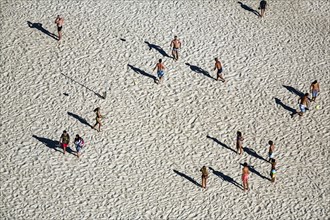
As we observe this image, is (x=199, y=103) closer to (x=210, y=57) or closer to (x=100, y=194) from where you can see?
(x=210, y=57)

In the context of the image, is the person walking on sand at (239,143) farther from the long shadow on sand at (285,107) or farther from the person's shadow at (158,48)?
the person's shadow at (158,48)

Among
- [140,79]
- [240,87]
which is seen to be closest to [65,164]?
[140,79]

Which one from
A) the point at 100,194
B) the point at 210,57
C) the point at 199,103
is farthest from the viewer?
the point at 210,57

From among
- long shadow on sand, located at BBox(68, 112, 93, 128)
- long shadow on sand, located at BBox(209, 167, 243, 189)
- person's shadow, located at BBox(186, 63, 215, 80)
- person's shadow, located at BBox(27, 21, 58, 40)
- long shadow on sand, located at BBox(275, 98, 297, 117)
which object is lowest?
long shadow on sand, located at BBox(209, 167, 243, 189)

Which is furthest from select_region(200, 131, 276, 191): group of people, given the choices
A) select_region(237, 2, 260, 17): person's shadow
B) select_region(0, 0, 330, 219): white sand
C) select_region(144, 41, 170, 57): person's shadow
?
select_region(237, 2, 260, 17): person's shadow

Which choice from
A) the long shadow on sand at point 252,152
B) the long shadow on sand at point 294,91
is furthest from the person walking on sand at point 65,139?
the long shadow on sand at point 294,91

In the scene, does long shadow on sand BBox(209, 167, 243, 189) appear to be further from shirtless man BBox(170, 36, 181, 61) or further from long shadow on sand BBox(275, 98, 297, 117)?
shirtless man BBox(170, 36, 181, 61)

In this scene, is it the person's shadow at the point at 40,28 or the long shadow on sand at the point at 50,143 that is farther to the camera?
the person's shadow at the point at 40,28

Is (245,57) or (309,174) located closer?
(309,174)

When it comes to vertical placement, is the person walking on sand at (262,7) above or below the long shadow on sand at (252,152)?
above
